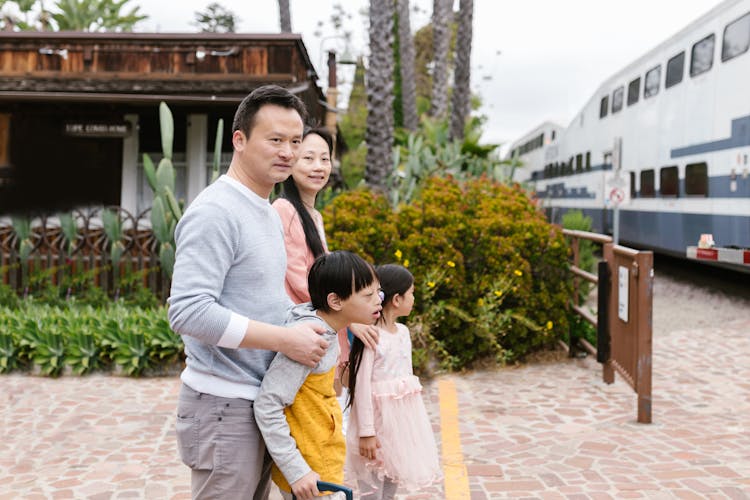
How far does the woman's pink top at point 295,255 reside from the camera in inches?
133

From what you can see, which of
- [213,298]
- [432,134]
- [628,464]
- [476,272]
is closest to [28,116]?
[432,134]

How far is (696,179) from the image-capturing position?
13609 mm

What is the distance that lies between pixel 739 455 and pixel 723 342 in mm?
4728

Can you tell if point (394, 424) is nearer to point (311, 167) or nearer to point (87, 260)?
point (311, 167)

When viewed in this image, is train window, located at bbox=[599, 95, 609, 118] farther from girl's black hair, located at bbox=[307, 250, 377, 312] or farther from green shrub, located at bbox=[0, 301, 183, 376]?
girl's black hair, located at bbox=[307, 250, 377, 312]

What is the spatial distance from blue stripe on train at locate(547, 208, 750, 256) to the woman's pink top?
32.9 feet

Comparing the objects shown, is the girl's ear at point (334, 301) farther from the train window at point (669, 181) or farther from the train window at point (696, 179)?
the train window at point (669, 181)

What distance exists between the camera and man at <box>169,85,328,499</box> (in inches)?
89.0

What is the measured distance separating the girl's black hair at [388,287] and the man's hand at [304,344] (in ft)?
4.10

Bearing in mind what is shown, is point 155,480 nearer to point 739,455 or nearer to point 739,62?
point 739,455

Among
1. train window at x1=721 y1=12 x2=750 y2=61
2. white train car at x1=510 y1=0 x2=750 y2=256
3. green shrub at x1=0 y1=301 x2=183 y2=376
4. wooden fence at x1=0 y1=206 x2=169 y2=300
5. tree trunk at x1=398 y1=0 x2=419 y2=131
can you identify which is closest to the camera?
green shrub at x1=0 y1=301 x2=183 y2=376

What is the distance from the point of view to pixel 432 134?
17.7 m

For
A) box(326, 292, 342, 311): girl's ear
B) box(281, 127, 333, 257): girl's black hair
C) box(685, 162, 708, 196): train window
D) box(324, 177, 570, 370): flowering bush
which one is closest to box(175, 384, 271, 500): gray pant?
box(326, 292, 342, 311): girl's ear

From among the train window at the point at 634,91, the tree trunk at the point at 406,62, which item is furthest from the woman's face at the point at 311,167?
the tree trunk at the point at 406,62
